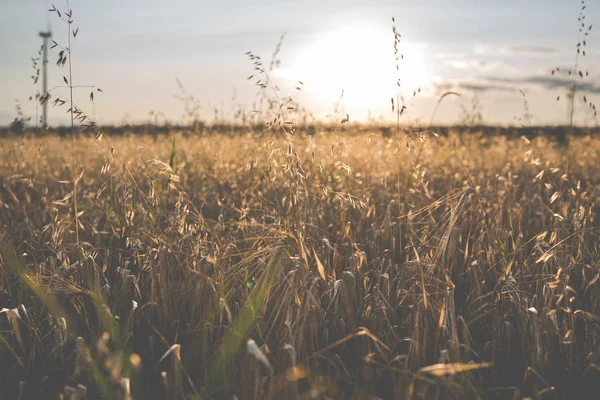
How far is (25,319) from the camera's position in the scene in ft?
6.97

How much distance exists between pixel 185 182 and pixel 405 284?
269cm

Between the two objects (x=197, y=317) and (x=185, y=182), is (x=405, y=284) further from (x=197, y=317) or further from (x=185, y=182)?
(x=185, y=182)

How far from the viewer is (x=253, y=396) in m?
1.57

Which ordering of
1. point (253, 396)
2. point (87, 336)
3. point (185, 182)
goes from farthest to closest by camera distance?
point (185, 182) < point (87, 336) < point (253, 396)

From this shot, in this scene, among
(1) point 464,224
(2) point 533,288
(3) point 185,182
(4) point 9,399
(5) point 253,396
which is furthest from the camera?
(3) point 185,182

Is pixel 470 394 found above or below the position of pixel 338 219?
below

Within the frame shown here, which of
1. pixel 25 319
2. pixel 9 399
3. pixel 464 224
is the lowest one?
pixel 9 399

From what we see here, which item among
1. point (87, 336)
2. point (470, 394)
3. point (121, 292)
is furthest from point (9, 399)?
point (470, 394)

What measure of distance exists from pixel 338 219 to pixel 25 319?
183cm

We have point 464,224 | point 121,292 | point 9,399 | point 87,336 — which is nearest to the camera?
point 9,399

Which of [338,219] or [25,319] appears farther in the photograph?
[338,219]

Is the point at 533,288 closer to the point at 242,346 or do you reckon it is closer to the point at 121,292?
the point at 242,346

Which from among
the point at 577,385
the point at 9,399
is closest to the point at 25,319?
the point at 9,399

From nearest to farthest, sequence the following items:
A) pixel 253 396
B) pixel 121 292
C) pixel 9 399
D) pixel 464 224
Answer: pixel 253 396
pixel 9 399
pixel 121 292
pixel 464 224
